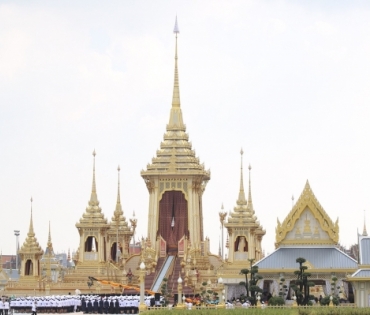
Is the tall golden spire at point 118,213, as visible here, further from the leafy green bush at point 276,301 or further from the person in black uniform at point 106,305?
the leafy green bush at point 276,301

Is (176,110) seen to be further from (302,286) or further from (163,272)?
(302,286)

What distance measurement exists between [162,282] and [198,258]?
4122 millimetres

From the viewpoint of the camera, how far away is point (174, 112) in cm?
9119

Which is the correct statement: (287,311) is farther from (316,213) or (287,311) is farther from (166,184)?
(166,184)

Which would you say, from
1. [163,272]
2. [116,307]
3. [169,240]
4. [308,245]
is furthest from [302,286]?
[169,240]

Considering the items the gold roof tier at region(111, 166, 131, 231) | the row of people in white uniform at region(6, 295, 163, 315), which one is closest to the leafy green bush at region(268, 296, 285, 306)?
the row of people in white uniform at region(6, 295, 163, 315)

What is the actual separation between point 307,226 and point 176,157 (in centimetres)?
1810

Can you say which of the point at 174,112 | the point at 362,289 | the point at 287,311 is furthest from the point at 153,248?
the point at 287,311

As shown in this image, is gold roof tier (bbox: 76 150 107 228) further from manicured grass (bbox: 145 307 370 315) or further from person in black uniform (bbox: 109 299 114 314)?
manicured grass (bbox: 145 307 370 315)

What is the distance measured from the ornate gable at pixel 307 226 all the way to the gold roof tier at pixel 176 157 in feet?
55.1

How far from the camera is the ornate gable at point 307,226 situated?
72375mm

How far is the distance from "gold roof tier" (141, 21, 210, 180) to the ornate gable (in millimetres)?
16780

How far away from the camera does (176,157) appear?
8944 centimetres

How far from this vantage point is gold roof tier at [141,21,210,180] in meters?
89.0
